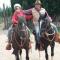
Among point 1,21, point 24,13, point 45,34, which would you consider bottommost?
point 1,21

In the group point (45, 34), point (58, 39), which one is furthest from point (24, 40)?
point (58, 39)

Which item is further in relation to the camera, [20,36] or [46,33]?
[46,33]

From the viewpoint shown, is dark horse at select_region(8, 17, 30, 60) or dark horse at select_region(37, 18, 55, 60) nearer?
dark horse at select_region(8, 17, 30, 60)

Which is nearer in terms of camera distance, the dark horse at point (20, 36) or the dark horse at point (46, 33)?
the dark horse at point (20, 36)

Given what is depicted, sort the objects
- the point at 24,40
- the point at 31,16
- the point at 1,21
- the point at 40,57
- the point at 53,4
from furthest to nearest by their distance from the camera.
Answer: the point at 1,21, the point at 53,4, the point at 40,57, the point at 31,16, the point at 24,40

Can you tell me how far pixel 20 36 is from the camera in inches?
448

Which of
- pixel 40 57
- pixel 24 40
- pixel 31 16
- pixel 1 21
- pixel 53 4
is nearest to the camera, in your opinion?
pixel 24 40

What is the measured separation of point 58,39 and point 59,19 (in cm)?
2054

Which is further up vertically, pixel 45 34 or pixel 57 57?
pixel 45 34

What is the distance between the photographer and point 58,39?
1262 cm

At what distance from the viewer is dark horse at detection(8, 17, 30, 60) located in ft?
36.9

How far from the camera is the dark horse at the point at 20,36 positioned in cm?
1124

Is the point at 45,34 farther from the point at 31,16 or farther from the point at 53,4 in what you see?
the point at 53,4

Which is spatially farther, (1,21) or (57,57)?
(1,21)
